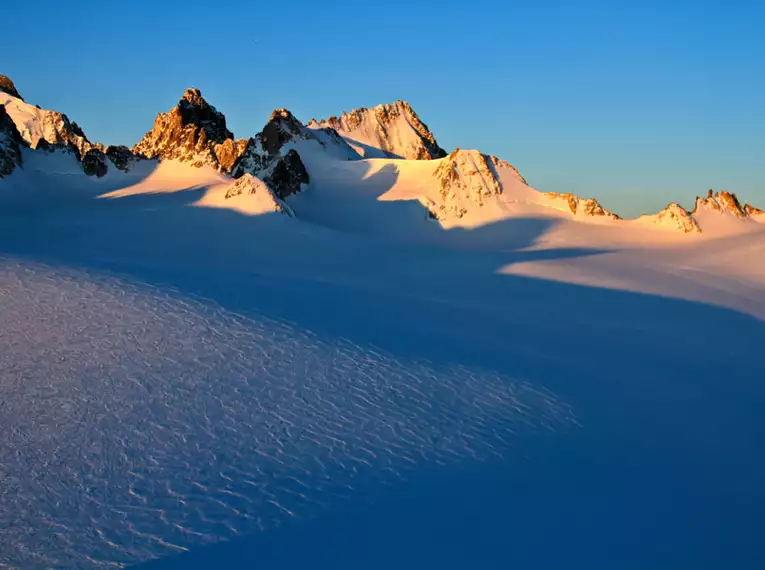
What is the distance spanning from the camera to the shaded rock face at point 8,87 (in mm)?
71938

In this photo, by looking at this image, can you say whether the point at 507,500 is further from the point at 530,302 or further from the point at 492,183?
the point at 492,183

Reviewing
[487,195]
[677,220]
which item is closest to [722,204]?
[677,220]

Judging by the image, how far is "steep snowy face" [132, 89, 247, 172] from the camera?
5250 cm

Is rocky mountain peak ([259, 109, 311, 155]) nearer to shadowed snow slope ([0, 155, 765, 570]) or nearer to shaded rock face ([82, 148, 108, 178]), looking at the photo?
shaded rock face ([82, 148, 108, 178])

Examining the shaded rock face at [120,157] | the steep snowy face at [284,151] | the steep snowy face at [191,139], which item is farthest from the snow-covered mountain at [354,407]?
the steep snowy face at [191,139]

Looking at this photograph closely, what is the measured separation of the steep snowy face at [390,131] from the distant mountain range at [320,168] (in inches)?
1176

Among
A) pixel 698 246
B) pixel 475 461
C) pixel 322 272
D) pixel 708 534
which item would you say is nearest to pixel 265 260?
pixel 322 272

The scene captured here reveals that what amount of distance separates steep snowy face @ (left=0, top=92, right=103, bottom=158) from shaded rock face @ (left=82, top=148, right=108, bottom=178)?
53.0 feet

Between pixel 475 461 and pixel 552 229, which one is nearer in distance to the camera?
pixel 475 461

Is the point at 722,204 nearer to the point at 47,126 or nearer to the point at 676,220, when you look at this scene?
the point at 676,220

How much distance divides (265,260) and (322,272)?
8.09 feet

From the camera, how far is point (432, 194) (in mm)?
49344

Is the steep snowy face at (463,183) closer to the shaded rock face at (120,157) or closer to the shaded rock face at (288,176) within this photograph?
the shaded rock face at (288,176)

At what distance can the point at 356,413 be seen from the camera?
14.2 metres
